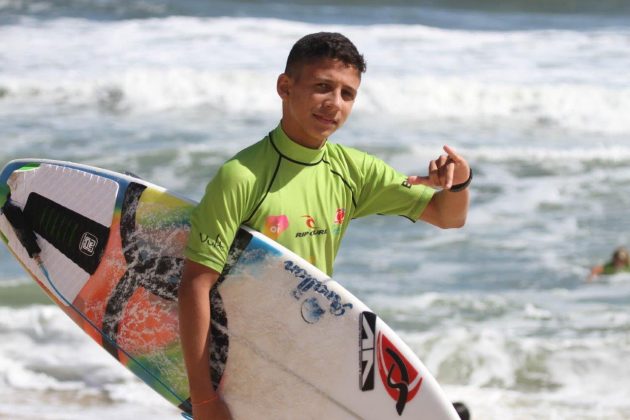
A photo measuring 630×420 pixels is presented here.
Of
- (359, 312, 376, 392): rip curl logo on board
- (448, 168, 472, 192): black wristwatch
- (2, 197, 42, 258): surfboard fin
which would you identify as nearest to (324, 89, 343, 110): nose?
(448, 168, 472, 192): black wristwatch

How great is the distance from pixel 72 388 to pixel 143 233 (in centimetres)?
263

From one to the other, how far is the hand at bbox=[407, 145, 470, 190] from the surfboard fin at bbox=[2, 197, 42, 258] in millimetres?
1407

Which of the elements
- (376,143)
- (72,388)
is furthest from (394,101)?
(72,388)

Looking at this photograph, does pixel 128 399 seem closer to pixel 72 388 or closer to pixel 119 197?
pixel 72 388

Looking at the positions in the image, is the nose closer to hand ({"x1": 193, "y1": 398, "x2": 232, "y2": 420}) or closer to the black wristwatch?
the black wristwatch

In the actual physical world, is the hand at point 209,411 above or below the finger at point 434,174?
below

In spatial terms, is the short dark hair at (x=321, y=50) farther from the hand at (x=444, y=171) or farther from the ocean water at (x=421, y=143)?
the ocean water at (x=421, y=143)

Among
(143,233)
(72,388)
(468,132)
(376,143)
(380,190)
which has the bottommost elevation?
(72,388)

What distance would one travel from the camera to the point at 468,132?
1337 cm

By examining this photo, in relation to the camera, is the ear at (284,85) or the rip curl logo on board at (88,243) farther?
the rip curl logo on board at (88,243)

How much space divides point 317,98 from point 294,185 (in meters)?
0.22

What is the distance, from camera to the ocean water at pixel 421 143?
584cm

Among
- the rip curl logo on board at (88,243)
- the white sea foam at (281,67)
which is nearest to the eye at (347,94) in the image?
the rip curl logo on board at (88,243)

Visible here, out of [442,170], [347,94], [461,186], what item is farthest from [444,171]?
[347,94]
